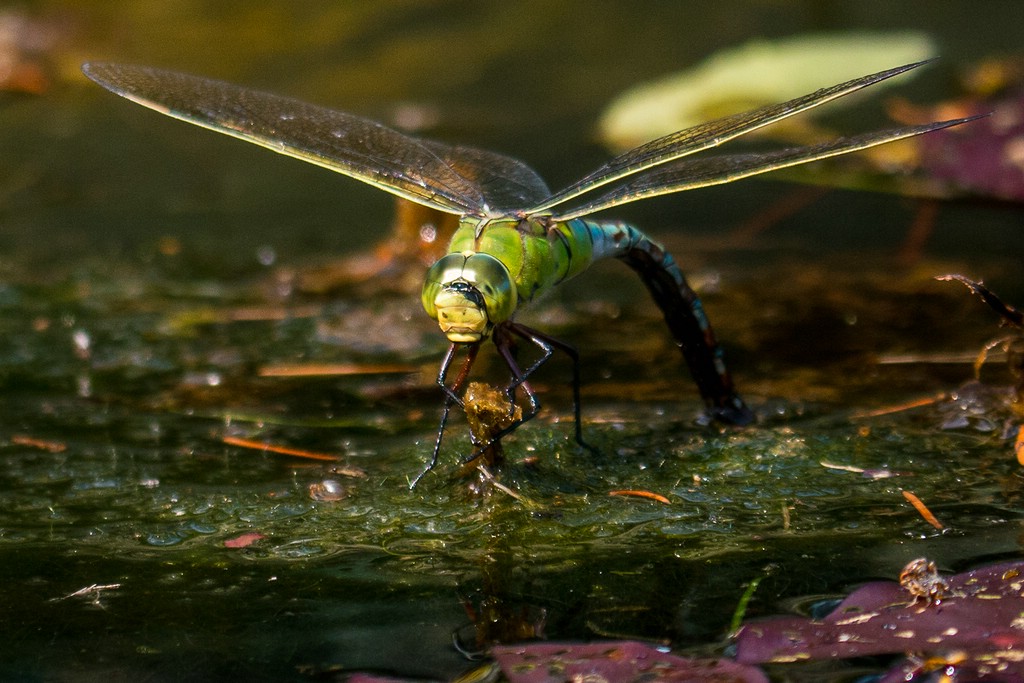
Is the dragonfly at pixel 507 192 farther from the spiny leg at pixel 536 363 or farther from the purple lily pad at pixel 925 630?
the purple lily pad at pixel 925 630

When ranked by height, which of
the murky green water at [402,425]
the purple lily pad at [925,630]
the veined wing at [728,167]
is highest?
the veined wing at [728,167]

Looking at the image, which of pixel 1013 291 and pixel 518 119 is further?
pixel 518 119

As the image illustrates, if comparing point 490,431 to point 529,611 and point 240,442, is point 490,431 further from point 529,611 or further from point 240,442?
point 240,442

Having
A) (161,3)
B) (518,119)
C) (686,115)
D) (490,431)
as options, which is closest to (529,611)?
(490,431)

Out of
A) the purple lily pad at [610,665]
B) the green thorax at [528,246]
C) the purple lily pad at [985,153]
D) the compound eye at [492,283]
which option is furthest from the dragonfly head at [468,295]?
the purple lily pad at [985,153]

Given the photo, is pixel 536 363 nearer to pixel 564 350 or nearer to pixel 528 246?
pixel 564 350

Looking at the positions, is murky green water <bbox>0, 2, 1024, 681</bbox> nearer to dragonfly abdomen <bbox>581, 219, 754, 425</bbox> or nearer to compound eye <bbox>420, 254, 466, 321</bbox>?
dragonfly abdomen <bbox>581, 219, 754, 425</bbox>
